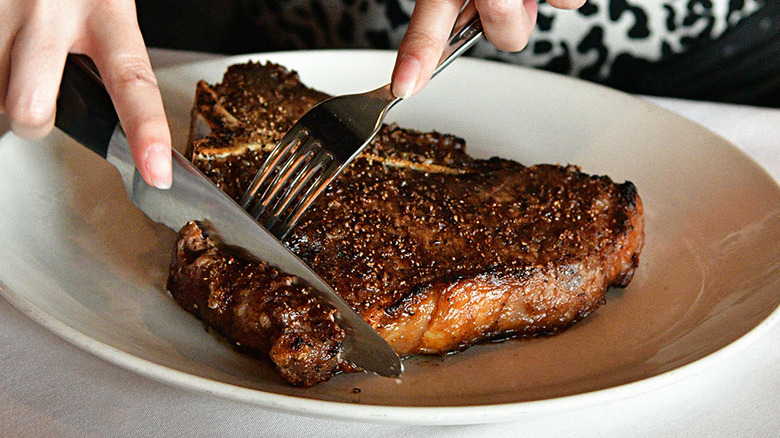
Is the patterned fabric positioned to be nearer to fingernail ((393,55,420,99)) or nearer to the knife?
fingernail ((393,55,420,99))

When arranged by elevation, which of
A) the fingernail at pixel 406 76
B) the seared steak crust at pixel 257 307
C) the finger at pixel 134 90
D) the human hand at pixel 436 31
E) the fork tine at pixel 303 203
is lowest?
the seared steak crust at pixel 257 307

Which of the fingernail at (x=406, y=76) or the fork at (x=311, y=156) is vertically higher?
the fingernail at (x=406, y=76)

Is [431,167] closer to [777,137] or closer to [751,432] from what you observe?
[751,432]

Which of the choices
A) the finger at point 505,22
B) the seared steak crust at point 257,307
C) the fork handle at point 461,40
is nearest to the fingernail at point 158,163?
the seared steak crust at point 257,307

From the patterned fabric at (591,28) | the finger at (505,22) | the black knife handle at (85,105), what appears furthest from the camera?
the patterned fabric at (591,28)

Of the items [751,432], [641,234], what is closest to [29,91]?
[641,234]

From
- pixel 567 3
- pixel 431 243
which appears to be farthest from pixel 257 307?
pixel 567 3

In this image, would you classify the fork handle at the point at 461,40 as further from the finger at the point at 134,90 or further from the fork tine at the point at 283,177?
the finger at the point at 134,90

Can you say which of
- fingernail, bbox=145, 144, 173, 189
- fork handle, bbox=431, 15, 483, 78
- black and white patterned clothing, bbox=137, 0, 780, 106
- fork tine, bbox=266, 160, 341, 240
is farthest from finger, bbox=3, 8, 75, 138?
black and white patterned clothing, bbox=137, 0, 780, 106

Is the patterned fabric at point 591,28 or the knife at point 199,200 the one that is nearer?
the knife at point 199,200
